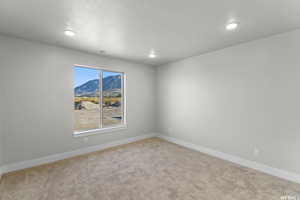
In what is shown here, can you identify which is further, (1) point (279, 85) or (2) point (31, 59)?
(2) point (31, 59)

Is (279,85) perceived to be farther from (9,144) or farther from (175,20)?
(9,144)

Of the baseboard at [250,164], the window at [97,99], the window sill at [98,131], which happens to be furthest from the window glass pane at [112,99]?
the baseboard at [250,164]

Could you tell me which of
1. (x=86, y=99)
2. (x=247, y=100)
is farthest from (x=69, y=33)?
(x=247, y=100)

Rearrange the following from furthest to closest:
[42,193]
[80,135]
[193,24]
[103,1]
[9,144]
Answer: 1. [80,135]
2. [9,144]
3. [193,24]
4. [42,193]
5. [103,1]

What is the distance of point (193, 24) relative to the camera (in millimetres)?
2090

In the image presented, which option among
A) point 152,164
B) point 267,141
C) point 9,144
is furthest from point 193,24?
point 9,144

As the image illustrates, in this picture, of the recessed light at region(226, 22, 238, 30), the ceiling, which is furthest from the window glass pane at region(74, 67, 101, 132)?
the recessed light at region(226, 22, 238, 30)

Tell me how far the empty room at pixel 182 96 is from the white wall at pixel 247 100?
2 cm

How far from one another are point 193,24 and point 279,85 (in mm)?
1915

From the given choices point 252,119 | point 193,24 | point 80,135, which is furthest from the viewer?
point 80,135

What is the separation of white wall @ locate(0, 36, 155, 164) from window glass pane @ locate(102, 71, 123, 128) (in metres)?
0.50

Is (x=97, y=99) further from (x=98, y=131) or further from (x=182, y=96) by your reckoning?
(x=182, y=96)

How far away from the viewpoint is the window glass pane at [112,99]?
3.82 m

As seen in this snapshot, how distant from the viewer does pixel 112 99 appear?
3973mm
